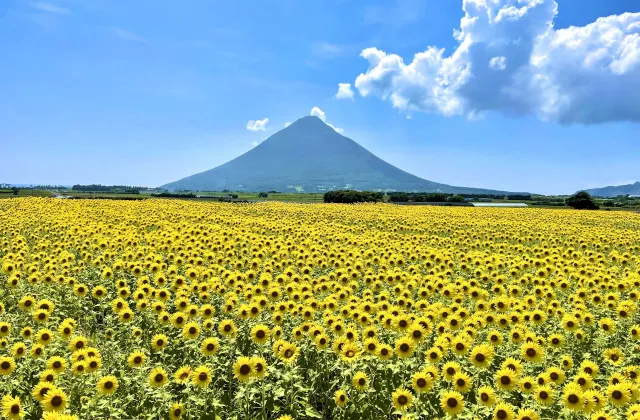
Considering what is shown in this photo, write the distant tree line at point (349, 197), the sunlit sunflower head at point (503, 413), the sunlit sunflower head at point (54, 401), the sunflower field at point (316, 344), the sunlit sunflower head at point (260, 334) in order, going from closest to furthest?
the sunlit sunflower head at point (503, 413)
the sunlit sunflower head at point (54, 401)
the sunflower field at point (316, 344)
the sunlit sunflower head at point (260, 334)
the distant tree line at point (349, 197)

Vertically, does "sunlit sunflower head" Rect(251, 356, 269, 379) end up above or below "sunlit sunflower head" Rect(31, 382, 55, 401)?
above

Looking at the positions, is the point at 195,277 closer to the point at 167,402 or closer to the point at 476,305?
the point at 167,402

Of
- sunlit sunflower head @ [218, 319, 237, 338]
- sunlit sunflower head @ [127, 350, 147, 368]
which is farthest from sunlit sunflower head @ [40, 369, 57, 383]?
sunlit sunflower head @ [218, 319, 237, 338]

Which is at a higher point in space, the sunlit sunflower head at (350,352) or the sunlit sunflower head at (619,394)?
the sunlit sunflower head at (350,352)

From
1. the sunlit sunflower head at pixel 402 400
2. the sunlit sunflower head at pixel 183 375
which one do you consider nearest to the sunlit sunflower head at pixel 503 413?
the sunlit sunflower head at pixel 402 400

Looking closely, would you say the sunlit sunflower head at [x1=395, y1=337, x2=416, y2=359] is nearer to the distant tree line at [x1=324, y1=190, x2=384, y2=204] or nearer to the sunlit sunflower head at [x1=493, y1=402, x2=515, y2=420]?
the sunlit sunflower head at [x1=493, y1=402, x2=515, y2=420]

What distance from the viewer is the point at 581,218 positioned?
3769cm

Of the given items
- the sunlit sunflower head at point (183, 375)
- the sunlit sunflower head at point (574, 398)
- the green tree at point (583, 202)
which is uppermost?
the green tree at point (583, 202)

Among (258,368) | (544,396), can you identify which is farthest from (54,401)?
(544,396)

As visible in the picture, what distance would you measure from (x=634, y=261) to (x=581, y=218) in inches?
986

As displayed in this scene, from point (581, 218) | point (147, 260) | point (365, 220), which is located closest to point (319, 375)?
point (147, 260)

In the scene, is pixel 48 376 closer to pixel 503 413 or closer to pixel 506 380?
pixel 503 413

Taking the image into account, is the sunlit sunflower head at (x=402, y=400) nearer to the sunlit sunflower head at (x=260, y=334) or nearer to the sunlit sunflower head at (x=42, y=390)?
the sunlit sunflower head at (x=260, y=334)

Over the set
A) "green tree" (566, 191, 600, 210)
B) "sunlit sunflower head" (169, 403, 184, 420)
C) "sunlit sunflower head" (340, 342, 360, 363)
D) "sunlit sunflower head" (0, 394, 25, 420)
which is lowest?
"sunlit sunflower head" (169, 403, 184, 420)
